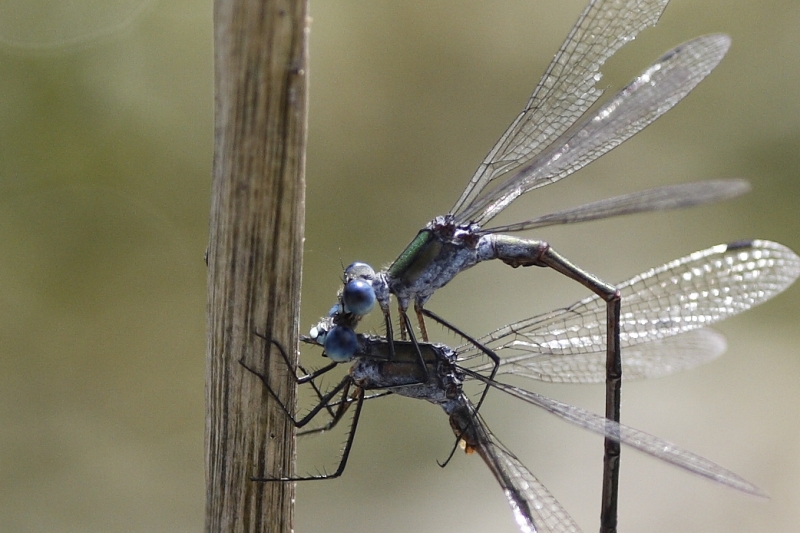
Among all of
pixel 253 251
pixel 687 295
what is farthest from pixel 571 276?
pixel 253 251

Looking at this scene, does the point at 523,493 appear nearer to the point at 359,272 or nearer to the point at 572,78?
the point at 359,272

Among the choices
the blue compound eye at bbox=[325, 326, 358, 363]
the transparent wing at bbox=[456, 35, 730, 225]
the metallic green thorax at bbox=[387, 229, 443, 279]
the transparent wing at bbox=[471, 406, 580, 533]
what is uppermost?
the transparent wing at bbox=[456, 35, 730, 225]

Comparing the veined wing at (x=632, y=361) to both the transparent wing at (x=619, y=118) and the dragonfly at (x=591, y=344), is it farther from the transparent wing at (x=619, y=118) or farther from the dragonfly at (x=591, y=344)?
the transparent wing at (x=619, y=118)

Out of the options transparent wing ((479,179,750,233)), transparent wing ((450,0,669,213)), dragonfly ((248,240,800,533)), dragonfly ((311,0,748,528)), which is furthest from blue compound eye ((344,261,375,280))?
transparent wing ((450,0,669,213))

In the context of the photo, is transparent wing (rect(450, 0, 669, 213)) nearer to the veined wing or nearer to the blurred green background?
the veined wing

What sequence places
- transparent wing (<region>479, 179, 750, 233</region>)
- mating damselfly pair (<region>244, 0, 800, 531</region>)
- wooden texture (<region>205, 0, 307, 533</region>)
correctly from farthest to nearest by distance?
mating damselfly pair (<region>244, 0, 800, 531</region>)
transparent wing (<region>479, 179, 750, 233</region>)
wooden texture (<region>205, 0, 307, 533</region>)

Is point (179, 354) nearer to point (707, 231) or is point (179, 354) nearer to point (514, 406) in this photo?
point (514, 406)
